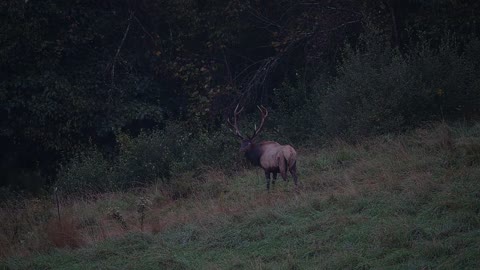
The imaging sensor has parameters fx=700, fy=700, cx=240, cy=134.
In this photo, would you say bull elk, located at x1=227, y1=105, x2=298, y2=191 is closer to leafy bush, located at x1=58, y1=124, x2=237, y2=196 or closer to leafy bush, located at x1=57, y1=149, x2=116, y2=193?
leafy bush, located at x1=58, y1=124, x2=237, y2=196

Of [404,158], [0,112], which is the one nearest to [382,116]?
[404,158]

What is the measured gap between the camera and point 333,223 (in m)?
9.69

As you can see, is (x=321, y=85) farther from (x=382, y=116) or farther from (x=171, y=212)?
(x=171, y=212)

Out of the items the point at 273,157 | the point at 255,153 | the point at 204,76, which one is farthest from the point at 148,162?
the point at 273,157

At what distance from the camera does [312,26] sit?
2019cm

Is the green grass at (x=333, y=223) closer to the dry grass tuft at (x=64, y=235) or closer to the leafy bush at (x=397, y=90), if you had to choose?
the dry grass tuft at (x=64, y=235)

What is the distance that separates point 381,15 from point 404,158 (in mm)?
→ 7915

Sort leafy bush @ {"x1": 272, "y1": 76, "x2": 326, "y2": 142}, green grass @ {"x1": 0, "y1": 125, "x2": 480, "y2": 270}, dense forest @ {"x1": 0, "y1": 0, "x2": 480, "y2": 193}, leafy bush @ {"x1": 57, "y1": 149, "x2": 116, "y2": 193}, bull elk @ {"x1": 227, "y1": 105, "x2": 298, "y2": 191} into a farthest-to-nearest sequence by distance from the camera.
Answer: leafy bush @ {"x1": 272, "y1": 76, "x2": 326, "y2": 142} → leafy bush @ {"x1": 57, "y1": 149, "x2": 116, "y2": 193} → dense forest @ {"x1": 0, "y1": 0, "x2": 480, "y2": 193} → bull elk @ {"x1": 227, "y1": 105, "x2": 298, "y2": 191} → green grass @ {"x1": 0, "y1": 125, "x2": 480, "y2": 270}

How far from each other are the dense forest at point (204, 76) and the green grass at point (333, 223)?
3.34 metres

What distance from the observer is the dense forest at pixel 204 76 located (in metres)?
16.8

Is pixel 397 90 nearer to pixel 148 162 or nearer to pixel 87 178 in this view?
pixel 148 162

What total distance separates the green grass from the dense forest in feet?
11.0

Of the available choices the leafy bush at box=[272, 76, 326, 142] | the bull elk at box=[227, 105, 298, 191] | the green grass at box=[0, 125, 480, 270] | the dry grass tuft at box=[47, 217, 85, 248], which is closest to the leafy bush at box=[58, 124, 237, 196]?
the leafy bush at box=[272, 76, 326, 142]

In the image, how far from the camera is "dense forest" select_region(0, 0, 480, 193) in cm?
1677
